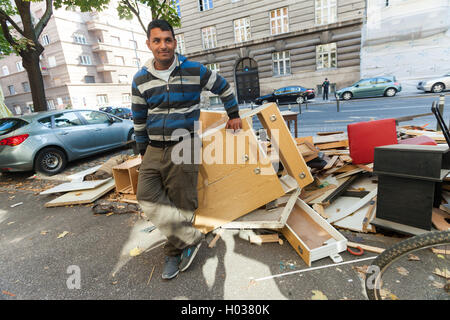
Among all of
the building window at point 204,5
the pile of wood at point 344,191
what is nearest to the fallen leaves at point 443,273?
the pile of wood at point 344,191

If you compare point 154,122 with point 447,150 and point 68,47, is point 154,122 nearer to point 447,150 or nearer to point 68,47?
point 447,150

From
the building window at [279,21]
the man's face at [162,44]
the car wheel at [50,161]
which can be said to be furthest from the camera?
the building window at [279,21]

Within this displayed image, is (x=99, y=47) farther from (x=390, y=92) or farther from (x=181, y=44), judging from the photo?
(x=390, y=92)

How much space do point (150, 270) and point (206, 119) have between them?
6.04ft

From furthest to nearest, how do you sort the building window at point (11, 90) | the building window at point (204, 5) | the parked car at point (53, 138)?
the building window at point (11, 90) < the building window at point (204, 5) < the parked car at point (53, 138)

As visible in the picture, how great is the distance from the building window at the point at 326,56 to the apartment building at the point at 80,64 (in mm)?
23113

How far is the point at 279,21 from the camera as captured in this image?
23.3 meters

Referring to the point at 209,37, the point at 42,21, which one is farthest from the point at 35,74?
the point at 209,37

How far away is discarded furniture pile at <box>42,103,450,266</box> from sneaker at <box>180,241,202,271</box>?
34 centimetres

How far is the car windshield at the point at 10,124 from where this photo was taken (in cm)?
571

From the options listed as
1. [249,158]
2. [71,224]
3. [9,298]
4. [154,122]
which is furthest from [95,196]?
[249,158]

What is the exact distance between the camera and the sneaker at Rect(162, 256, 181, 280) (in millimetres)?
2303

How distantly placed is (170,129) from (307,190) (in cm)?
234

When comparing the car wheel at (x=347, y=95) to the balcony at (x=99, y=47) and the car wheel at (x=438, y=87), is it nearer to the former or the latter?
the car wheel at (x=438, y=87)
